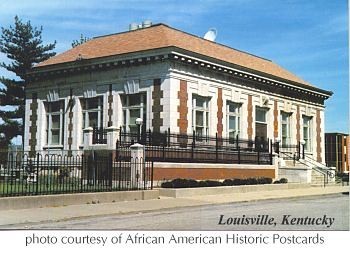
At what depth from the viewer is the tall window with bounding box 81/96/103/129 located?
75.2ft

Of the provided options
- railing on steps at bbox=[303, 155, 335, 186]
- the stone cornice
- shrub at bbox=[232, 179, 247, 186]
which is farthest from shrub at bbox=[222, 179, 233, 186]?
railing on steps at bbox=[303, 155, 335, 186]

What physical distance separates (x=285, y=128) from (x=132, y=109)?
8.86 meters

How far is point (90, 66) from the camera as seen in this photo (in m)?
22.2

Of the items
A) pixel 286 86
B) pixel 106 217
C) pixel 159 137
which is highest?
pixel 286 86

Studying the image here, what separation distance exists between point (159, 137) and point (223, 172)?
105 inches

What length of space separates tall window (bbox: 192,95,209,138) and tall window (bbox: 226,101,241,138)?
151cm

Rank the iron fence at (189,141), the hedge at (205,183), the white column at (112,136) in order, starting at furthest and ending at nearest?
1. the iron fence at (189,141)
2. the white column at (112,136)
3. the hedge at (205,183)

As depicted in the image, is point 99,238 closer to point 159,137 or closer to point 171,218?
point 171,218

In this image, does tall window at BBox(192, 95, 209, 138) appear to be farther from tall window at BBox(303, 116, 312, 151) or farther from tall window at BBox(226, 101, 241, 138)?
tall window at BBox(303, 116, 312, 151)

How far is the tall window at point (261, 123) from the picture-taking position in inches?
1006

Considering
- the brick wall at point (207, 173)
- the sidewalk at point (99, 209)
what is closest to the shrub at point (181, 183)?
the brick wall at point (207, 173)

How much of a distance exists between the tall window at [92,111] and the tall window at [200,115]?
386 cm

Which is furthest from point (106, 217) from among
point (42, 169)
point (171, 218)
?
point (42, 169)

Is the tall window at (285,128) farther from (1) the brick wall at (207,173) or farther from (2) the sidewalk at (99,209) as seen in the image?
(2) the sidewalk at (99,209)
